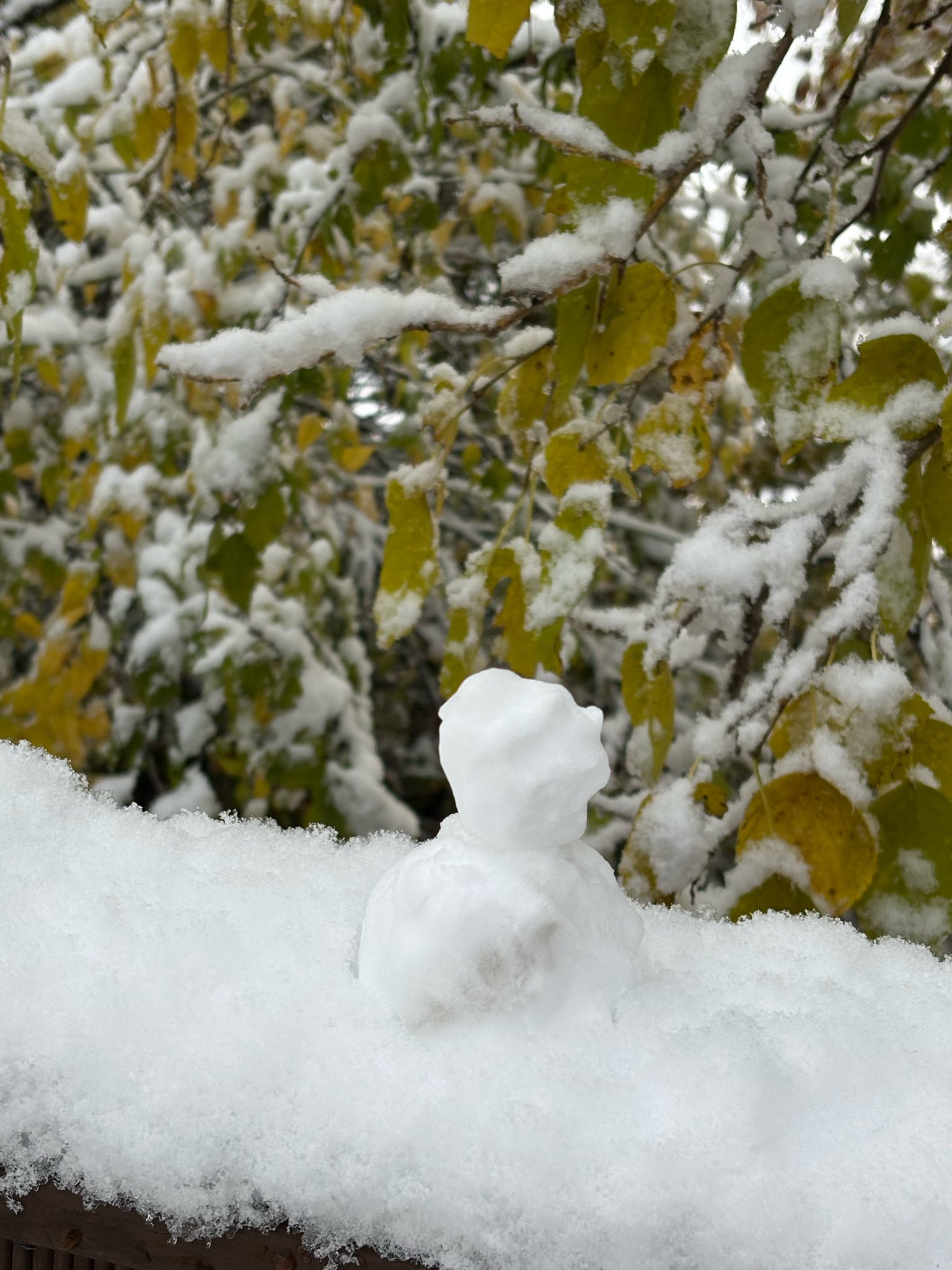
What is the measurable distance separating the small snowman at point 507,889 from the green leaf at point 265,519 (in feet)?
2.00

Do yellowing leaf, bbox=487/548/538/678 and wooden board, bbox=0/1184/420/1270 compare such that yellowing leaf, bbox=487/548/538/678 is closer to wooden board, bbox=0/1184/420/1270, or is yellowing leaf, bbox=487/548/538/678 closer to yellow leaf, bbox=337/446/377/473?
wooden board, bbox=0/1184/420/1270

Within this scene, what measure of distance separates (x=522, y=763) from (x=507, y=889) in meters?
0.05

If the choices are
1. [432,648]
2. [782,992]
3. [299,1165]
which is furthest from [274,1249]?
[432,648]

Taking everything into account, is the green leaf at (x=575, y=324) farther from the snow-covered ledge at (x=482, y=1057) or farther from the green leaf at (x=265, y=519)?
the green leaf at (x=265, y=519)

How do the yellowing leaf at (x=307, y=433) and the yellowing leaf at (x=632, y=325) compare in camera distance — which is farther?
the yellowing leaf at (x=307, y=433)

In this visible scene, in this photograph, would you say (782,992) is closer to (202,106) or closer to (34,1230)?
(34,1230)

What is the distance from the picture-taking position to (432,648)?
7.16 feet

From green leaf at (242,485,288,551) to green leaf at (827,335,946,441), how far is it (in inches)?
23.6

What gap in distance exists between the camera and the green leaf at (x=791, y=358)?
1.82ft

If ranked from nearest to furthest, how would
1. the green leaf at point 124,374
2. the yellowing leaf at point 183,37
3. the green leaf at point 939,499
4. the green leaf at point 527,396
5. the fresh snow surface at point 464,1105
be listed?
1. the fresh snow surface at point 464,1105
2. the green leaf at point 939,499
3. the green leaf at point 527,396
4. the yellowing leaf at point 183,37
5. the green leaf at point 124,374

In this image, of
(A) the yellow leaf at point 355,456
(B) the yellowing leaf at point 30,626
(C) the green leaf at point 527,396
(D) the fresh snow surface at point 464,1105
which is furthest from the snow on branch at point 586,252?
(B) the yellowing leaf at point 30,626

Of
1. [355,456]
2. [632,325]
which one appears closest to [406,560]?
[632,325]

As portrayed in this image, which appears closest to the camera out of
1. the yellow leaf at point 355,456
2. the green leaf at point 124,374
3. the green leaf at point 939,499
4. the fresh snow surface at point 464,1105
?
the fresh snow surface at point 464,1105

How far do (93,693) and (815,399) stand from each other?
1824mm
